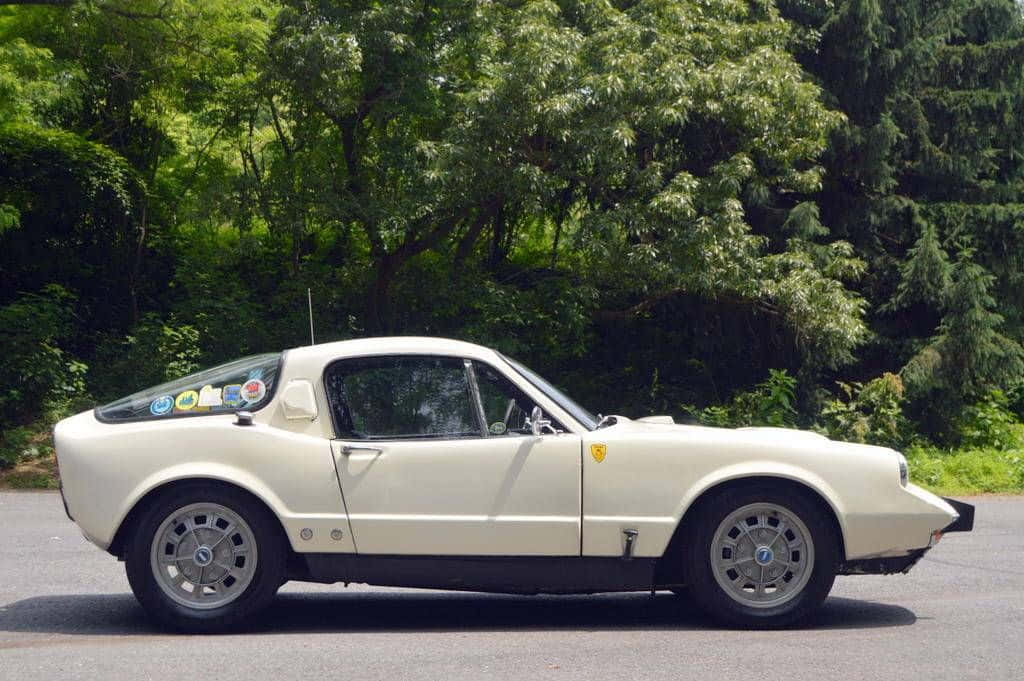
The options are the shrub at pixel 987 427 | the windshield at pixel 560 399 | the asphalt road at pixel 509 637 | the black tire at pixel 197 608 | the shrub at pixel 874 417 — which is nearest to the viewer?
the asphalt road at pixel 509 637

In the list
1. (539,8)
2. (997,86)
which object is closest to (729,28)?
(539,8)

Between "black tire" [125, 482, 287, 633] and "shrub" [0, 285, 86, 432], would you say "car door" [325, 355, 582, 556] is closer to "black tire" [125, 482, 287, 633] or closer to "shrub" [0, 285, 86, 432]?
"black tire" [125, 482, 287, 633]

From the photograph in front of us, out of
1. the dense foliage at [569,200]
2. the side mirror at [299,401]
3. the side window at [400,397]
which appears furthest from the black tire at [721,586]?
the dense foliage at [569,200]

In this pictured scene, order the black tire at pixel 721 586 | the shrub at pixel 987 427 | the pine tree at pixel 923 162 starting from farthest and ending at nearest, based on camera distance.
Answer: the pine tree at pixel 923 162, the shrub at pixel 987 427, the black tire at pixel 721 586

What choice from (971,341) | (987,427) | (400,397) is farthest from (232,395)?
(987,427)

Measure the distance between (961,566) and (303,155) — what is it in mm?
12426

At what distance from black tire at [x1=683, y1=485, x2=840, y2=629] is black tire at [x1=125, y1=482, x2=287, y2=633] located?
216 centimetres

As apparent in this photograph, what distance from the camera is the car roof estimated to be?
22.3ft

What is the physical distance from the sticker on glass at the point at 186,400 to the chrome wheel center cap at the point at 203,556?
0.77m

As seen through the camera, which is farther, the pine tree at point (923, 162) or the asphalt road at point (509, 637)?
the pine tree at point (923, 162)

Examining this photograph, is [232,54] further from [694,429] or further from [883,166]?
[694,429]

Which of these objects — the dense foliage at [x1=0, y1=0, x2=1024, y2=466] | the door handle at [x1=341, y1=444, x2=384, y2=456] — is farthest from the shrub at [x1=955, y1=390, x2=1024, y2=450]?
the door handle at [x1=341, y1=444, x2=384, y2=456]

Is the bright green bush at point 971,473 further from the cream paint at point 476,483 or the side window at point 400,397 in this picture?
the side window at point 400,397

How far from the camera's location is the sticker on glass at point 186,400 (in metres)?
6.79
